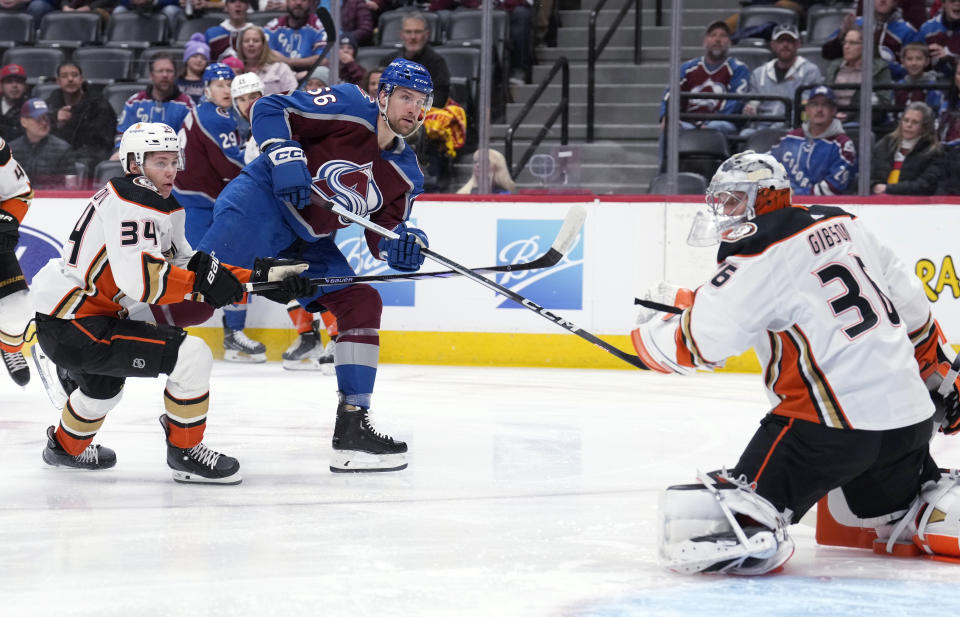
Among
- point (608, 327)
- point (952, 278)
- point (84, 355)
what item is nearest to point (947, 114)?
point (952, 278)

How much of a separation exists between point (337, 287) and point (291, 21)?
3550 mm

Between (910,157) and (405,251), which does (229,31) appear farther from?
(405,251)

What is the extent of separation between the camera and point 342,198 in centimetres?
367

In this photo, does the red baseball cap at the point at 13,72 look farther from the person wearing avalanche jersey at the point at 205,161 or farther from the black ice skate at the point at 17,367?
the black ice skate at the point at 17,367

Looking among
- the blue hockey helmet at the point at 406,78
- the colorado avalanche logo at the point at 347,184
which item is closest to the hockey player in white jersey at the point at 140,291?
the colorado avalanche logo at the point at 347,184

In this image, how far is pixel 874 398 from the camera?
7.70 feet

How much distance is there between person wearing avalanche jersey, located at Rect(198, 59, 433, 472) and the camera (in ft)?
11.4

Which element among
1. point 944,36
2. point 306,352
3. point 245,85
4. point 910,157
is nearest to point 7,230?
point 245,85

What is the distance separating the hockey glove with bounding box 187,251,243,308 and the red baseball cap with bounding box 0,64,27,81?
400 centimetres

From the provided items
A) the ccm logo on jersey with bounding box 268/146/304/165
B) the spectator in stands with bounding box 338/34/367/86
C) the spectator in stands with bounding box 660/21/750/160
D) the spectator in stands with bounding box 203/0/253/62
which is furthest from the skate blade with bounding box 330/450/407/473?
the spectator in stands with bounding box 203/0/253/62

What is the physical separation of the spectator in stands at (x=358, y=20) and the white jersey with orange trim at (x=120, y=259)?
3.31 m

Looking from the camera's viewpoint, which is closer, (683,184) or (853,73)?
(853,73)

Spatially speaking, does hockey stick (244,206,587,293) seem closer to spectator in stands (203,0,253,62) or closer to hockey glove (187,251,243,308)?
hockey glove (187,251,243,308)

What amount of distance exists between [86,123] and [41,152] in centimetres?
30
